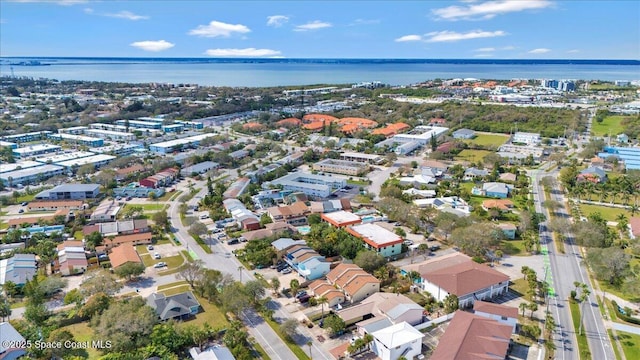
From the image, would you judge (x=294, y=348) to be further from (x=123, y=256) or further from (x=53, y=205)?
(x=53, y=205)

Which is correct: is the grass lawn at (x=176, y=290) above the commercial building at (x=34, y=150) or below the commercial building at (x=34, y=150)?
below

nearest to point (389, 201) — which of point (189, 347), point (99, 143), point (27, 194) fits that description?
point (189, 347)

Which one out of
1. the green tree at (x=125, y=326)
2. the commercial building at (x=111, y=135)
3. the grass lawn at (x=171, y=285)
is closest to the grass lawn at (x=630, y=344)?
the green tree at (x=125, y=326)

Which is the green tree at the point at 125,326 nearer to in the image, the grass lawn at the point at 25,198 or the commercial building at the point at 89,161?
the grass lawn at the point at 25,198

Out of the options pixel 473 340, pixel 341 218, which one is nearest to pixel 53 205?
pixel 341 218

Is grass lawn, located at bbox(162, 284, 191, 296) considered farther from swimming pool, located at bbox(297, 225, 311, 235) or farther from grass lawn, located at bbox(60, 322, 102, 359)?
swimming pool, located at bbox(297, 225, 311, 235)

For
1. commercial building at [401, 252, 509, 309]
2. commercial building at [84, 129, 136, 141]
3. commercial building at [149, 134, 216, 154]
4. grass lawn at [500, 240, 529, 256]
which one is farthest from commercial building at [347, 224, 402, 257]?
commercial building at [84, 129, 136, 141]
